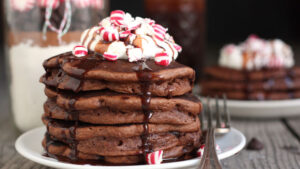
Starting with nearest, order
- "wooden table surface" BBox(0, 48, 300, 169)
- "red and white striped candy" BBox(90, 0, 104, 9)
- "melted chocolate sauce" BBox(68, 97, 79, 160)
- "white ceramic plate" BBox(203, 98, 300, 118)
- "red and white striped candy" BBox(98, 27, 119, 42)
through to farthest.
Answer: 1. "melted chocolate sauce" BBox(68, 97, 79, 160)
2. "red and white striped candy" BBox(98, 27, 119, 42)
3. "wooden table surface" BBox(0, 48, 300, 169)
4. "red and white striped candy" BBox(90, 0, 104, 9)
5. "white ceramic plate" BBox(203, 98, 300, 118)

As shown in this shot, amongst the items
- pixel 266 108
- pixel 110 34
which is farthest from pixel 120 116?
pixel 266 108

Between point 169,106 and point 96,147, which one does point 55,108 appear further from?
point 169,106

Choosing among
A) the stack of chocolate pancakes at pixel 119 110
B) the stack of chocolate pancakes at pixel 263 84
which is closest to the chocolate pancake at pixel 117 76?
the stack of chocolate pancakes at pixel 119 110

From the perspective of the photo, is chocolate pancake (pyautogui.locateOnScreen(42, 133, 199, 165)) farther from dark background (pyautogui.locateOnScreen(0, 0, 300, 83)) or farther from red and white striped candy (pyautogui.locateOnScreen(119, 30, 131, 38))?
dark background (pyautogui.locateOnScreen(0, 0, 300, 83))

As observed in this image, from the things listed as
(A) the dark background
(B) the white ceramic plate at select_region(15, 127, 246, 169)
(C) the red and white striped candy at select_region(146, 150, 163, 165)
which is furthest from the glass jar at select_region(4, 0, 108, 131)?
(A) the dark background

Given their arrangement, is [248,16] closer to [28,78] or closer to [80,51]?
[28,78]

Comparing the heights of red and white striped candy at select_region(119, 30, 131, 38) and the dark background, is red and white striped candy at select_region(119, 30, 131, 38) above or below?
above
